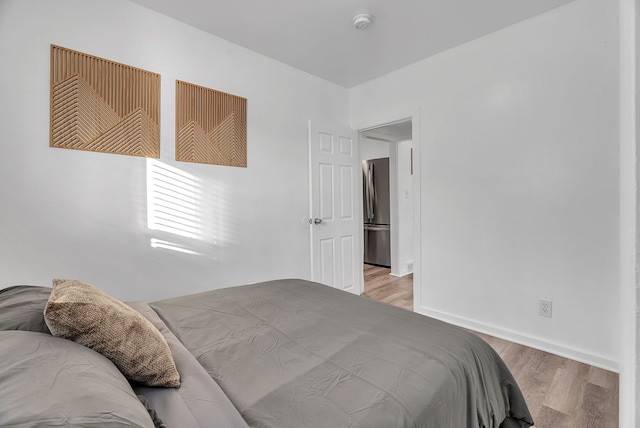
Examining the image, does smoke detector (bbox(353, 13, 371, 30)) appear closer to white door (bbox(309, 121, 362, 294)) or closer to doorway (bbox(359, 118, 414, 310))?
white door (bbox(309, 121, 362, 294))

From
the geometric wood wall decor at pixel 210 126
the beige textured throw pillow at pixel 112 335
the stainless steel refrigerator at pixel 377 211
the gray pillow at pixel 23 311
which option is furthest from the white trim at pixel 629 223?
the stainless steel refrigerator at pixel 377 211

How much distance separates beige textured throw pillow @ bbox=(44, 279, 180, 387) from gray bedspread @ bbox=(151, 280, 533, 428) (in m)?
0.18

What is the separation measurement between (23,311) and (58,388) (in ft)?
1.75

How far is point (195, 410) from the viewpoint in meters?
0.79

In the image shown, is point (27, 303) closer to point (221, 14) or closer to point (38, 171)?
point (38, 171)

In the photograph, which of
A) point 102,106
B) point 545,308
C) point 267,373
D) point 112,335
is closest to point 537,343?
point 545,308

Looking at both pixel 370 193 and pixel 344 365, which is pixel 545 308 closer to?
pixel 344 365

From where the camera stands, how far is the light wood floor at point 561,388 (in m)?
1.66

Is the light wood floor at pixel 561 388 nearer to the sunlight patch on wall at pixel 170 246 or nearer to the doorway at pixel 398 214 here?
the doorway at pixel 398 214

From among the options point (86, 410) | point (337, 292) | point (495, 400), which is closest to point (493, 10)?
point (337, 292)

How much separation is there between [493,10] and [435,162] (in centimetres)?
126

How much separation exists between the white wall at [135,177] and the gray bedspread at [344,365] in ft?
2.86

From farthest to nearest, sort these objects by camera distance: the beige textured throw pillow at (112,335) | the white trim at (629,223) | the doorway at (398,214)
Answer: the doorway at (398,214) → the beige textured throw pillow at (112,335) → the white trim at (629,223)

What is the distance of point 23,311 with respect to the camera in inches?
37.6
